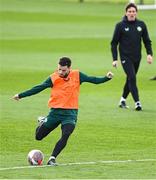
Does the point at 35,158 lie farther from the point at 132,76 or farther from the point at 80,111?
the point at 132,76

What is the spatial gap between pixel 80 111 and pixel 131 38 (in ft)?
7.13

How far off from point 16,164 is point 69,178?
5.56 ft

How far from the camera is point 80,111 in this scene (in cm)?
2262

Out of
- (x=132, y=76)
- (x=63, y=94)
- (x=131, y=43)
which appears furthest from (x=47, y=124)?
(x=131, y=43)

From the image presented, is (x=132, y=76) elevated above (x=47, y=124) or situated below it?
above

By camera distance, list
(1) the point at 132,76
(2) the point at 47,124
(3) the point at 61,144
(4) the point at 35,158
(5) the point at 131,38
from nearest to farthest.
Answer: (4) the point at 35,158 < (3) the point at 61,144 < (2) the point at 47,124 < (1) the point at 132,76 < (5) the point at 131,38

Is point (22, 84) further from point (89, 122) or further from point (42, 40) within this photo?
point (42, 40)

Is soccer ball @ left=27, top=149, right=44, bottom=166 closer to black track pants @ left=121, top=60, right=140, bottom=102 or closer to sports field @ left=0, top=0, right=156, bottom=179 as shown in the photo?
sports field @ left=0, top=0, right=156, bottom=179

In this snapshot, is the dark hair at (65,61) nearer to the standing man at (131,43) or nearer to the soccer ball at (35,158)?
the soccer ball at (35,158)

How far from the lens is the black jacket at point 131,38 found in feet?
74.2

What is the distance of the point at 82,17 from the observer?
177ft

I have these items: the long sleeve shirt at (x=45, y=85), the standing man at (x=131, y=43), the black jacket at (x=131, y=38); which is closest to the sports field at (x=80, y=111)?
the standing man at (x=131, y=43)

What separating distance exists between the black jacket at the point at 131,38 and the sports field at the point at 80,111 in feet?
4.60

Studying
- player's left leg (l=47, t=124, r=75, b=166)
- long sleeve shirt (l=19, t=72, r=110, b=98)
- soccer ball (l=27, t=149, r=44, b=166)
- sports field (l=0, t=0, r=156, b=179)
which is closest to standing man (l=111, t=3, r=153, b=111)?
sports field (l=0, t=0, r=156, b=179)
